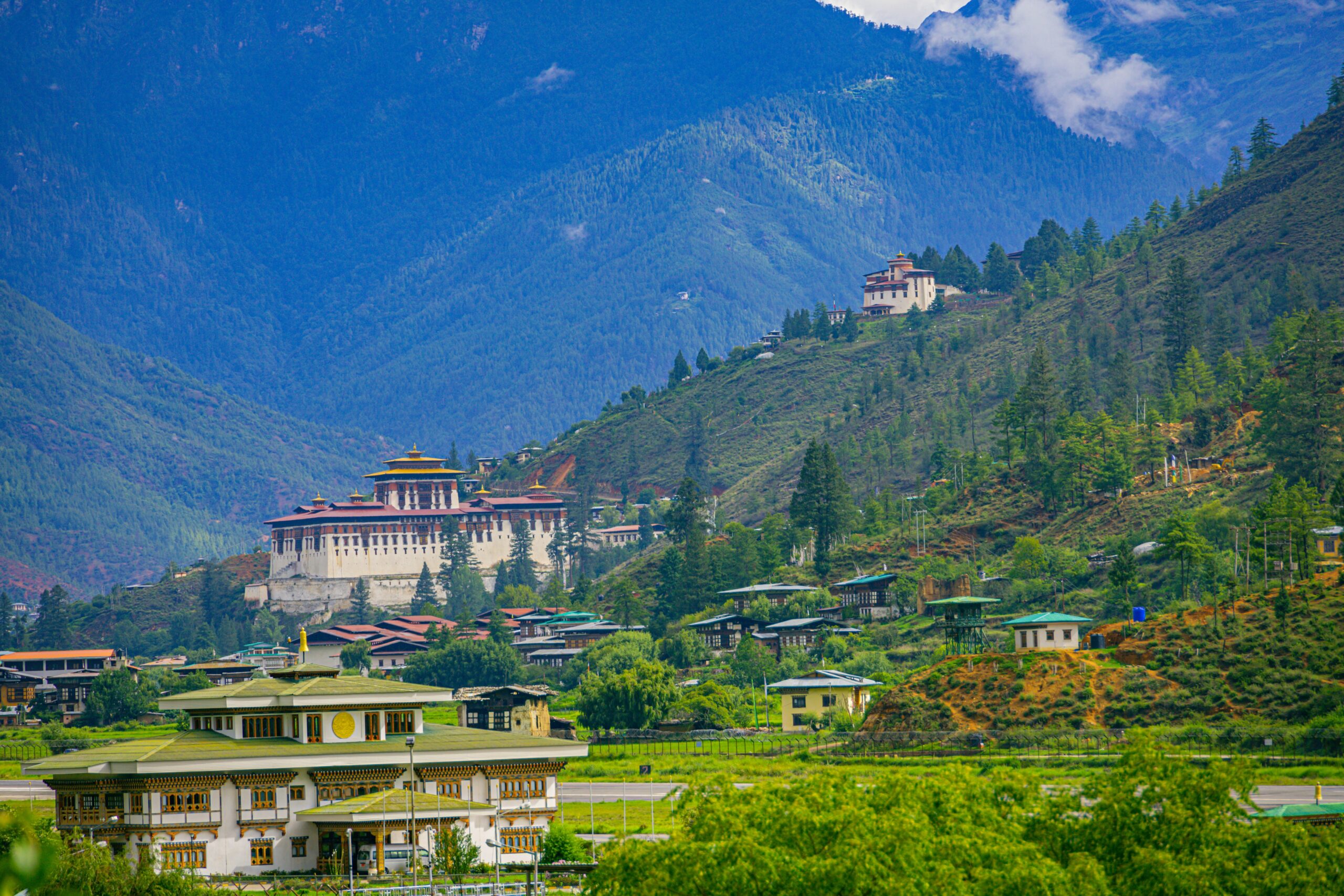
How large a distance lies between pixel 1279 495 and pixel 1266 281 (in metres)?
80.8

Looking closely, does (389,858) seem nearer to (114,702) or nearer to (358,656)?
(114,702)

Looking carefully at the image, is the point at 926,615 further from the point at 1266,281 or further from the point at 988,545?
the point at 1266,281

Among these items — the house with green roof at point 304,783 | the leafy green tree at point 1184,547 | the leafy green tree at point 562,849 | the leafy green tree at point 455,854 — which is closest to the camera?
the leafy green tree at point 455,854

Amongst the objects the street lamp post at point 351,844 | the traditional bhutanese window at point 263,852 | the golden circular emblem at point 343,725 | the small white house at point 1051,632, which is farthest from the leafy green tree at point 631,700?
the street lamp post at point 351,844

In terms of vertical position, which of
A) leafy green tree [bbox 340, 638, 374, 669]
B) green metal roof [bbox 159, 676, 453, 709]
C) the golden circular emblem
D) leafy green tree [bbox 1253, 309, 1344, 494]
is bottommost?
the golden circular emblem

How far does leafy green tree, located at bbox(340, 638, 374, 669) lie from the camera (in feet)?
615

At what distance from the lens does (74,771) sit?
238 ft

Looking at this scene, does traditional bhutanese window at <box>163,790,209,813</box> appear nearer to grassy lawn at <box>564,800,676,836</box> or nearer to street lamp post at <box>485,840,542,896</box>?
street lamp post at <box>485,840,542,896</box>

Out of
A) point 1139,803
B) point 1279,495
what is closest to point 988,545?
point 1279,495

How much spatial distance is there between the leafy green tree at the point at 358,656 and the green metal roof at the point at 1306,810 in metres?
133

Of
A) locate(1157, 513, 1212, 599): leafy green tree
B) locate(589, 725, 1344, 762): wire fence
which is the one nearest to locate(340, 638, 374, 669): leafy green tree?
locate(589, 725, 1344, 762): wire fence

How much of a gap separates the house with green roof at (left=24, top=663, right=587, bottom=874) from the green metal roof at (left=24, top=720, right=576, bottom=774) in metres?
0.09

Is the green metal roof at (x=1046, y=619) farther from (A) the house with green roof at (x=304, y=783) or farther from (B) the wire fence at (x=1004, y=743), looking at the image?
(A) the house with green roof at (x=304, y=783)

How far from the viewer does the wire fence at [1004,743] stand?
89.3m
